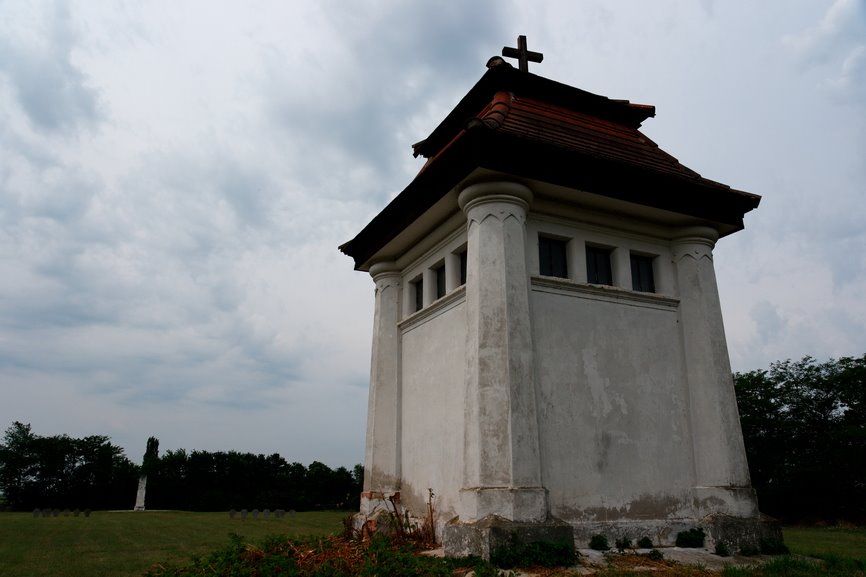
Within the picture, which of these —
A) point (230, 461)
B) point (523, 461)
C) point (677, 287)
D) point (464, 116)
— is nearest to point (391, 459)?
point (523, 461)

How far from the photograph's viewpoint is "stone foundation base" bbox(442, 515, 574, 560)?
9.06m

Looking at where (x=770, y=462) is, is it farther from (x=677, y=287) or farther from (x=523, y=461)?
(x=523, y=461)

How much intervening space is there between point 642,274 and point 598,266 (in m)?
1.17

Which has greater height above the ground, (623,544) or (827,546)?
(623,544)

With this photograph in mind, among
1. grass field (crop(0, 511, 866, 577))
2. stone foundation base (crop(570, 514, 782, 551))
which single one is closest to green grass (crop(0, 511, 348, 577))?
grass field (crop(0, 511, 866, 577))

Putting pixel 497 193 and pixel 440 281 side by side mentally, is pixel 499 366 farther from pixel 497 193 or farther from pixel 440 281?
pixel 440 281

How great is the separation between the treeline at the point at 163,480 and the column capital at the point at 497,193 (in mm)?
49757

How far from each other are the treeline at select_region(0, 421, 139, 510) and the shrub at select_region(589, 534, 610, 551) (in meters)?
60.3

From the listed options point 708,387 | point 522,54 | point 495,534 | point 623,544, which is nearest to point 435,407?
point 495,534

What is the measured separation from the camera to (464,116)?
15.2 metres

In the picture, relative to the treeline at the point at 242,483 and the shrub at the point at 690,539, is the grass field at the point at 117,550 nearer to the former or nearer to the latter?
the shrub at the point at 690,539

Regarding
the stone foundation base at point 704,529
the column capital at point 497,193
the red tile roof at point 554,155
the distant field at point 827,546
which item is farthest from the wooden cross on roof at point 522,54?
the distant field at point 827,546

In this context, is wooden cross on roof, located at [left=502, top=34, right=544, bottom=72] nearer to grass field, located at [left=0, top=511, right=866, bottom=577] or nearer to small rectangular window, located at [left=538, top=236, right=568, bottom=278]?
small rectangular window, located at [left=538, top=236, right=568, bottom=278]

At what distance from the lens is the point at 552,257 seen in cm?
1246
